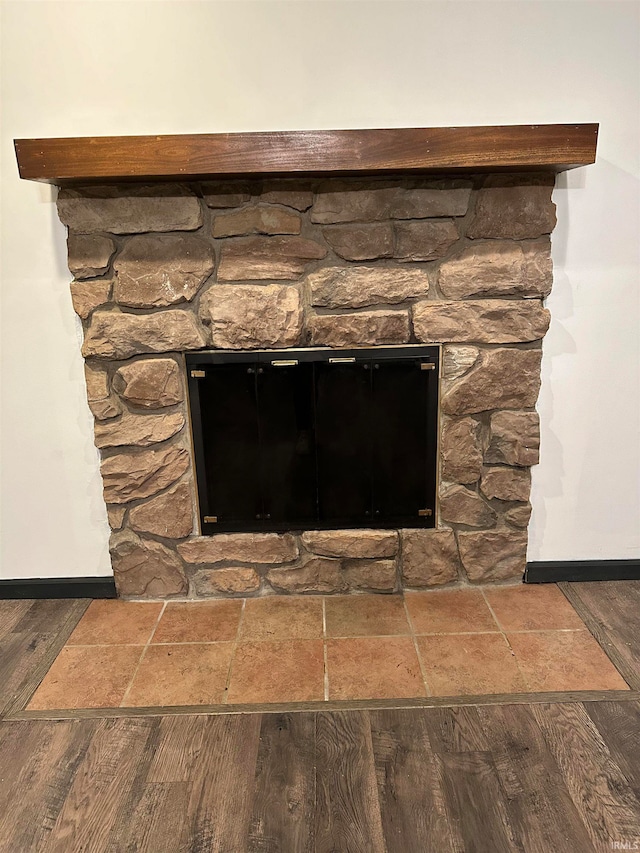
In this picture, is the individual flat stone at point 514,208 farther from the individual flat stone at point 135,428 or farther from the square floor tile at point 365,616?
the square floor tile at point 365,616

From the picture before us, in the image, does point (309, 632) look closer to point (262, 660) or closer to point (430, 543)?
point (262, 660)

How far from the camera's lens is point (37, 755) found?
5.13ft

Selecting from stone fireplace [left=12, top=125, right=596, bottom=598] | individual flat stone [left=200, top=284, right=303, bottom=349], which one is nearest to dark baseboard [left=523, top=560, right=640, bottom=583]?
stone fireplace [left=12, top=125, right=596, bottom=598]

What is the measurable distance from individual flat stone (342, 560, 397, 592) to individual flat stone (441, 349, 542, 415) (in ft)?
2.03

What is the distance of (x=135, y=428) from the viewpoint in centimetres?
Result: 209

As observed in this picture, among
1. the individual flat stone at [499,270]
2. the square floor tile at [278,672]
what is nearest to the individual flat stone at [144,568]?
the square floor tile at [278,672]

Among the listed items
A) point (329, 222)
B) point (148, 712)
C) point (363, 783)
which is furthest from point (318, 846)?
point (329, 222)

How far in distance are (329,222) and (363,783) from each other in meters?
1.59

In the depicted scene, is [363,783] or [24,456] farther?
[24,456]

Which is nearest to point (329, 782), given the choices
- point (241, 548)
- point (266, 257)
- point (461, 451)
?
point (241, 548)

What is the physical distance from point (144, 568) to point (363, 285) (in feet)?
4.26

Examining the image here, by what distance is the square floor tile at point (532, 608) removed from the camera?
204cm

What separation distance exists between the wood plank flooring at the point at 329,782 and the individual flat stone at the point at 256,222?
4.78ft

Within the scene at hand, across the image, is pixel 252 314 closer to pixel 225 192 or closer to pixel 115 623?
pixel 225 192
